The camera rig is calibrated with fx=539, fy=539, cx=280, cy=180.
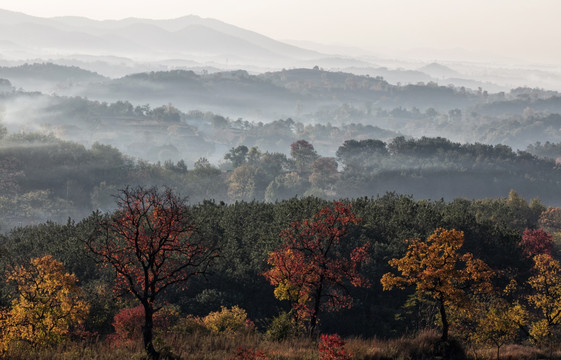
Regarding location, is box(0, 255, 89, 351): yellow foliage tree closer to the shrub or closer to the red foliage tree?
the shrub

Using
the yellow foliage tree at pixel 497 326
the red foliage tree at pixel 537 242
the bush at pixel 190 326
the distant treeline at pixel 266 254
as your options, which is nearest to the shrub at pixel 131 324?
the bush at pixel 190 326

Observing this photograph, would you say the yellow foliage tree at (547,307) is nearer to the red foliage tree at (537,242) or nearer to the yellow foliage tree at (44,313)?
the yellow foliage tree at (44,313)

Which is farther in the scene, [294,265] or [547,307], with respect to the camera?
[547,307]

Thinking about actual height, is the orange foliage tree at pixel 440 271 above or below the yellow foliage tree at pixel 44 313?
above

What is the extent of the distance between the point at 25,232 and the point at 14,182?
12650 cm

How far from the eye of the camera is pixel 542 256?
127 feet

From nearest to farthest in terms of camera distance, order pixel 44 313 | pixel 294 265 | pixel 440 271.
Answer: pixel 440 271
pixel 44 313
pixel 294 265

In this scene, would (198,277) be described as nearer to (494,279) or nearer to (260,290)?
(260,290)

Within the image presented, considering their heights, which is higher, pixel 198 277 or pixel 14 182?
pixel 198 277

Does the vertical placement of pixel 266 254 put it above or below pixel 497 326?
below

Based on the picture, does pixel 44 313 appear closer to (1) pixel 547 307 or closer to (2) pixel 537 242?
(1) pixel 547 307

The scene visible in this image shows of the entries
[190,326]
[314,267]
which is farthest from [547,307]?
[190,326]

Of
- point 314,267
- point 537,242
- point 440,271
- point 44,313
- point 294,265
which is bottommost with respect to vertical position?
point 537,242

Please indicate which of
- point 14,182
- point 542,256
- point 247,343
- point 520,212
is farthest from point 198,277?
point 14,182
